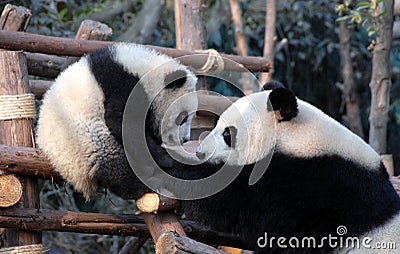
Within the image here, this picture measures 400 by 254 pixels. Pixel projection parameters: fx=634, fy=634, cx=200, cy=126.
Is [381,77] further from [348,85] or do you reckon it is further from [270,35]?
[348,85]

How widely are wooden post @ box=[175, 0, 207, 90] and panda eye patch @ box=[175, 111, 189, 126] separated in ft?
3.28

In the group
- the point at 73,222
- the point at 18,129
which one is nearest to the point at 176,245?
the point at 73,222

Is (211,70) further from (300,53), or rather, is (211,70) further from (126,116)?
(300,53)

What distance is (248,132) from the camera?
9.98 ft

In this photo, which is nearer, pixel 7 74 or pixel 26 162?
pixel 26 162

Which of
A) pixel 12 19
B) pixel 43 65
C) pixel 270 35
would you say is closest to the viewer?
pixel 12 19

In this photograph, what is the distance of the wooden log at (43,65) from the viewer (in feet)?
13.8

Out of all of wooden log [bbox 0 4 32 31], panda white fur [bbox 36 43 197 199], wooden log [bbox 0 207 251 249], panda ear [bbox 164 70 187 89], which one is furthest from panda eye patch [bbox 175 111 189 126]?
wooden log [bbox 0 4 32 31]

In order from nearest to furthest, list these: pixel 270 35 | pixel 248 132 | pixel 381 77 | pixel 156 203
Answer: pixel 156 203, pixel 248 132, pixel 381 77, pixel 270 35

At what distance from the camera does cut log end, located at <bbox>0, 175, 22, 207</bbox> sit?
2967mm

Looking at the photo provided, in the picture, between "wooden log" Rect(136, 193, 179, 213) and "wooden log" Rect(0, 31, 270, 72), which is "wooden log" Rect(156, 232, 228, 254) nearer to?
"wooden log" Rect(136, 193, 179, 213)

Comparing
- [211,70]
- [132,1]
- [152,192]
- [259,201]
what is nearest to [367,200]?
[259,201]

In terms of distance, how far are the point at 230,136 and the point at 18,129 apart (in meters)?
1.10

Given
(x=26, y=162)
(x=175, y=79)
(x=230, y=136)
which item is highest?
(x=175, y=79)
